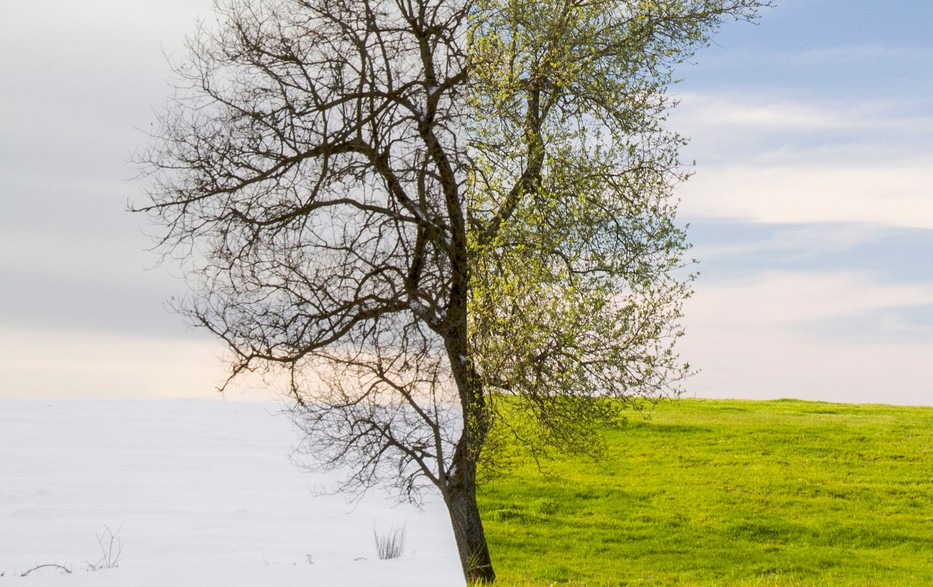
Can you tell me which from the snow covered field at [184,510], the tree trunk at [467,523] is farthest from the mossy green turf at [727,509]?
the snow covered field at [184,510]

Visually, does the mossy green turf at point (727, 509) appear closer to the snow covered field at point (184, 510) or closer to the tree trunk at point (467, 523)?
the tree trunk at point (467, 523)

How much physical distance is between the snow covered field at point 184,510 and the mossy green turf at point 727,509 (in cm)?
478

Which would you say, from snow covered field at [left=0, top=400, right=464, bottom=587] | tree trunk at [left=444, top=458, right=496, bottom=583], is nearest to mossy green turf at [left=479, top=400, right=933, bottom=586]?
tree trunk at [left=444, top=458, right=496, bottom=583]

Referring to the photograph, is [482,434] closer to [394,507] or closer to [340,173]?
[394,507]

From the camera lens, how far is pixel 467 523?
1667 cm

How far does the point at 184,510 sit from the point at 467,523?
755cm

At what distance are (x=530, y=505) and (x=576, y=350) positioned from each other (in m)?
16.5

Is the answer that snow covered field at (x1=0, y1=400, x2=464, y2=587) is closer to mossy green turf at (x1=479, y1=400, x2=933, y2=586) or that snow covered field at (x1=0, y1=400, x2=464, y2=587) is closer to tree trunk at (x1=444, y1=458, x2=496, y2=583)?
tree trunk at (x1=444, y1=458, x2=496, y2=583)

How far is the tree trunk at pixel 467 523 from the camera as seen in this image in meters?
16.5

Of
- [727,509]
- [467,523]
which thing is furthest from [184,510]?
[727,509]

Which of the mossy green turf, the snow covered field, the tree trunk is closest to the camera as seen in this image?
the snow covered field

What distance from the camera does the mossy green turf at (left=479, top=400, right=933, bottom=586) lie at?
23328 millimetres

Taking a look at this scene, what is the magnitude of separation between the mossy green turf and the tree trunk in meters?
1.22

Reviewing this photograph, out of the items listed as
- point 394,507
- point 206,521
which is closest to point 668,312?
point 394,507
